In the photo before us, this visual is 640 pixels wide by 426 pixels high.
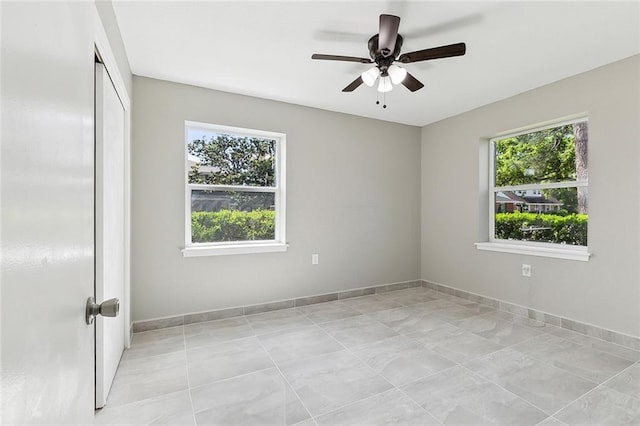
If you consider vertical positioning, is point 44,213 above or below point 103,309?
above

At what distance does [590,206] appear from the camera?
2.84 metres

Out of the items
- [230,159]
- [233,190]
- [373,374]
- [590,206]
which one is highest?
[230,159]

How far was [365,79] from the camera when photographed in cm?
242

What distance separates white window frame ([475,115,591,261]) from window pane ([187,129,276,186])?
8.70 ft

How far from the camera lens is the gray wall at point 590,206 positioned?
2.61 m

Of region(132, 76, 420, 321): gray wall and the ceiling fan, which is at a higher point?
the ceiling fan

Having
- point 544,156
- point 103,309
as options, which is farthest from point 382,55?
point 544,156

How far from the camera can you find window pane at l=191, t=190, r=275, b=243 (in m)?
3.30

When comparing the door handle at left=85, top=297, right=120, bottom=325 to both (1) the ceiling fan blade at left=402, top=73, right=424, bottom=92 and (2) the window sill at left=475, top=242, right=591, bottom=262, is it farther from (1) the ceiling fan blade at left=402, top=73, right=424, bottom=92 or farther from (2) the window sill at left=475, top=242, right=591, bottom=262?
(2) the window sill at left=475, top=242, right=591, bottom=262

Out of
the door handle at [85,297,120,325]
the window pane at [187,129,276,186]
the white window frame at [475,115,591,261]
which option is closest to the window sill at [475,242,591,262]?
the white window frame at [475,115,591,261]

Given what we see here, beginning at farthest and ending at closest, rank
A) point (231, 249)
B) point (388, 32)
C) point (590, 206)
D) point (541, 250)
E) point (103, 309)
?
1. point (231, 249)
2. point (541, 250)
3. point (590, 206)
4. point (388, 32)
5. point (103, 309)

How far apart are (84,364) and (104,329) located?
1294mm

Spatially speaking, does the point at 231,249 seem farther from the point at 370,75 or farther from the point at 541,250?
the point at 541,250

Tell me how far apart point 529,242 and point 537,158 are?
918mm
